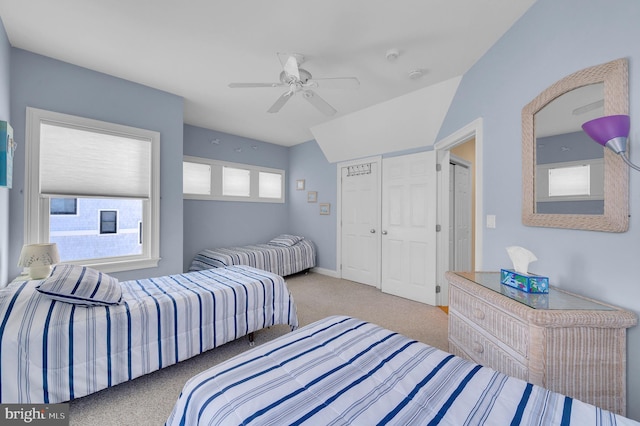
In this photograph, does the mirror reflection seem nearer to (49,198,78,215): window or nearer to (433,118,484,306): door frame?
(433,118,484,306): door frame

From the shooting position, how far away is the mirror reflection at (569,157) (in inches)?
54.2

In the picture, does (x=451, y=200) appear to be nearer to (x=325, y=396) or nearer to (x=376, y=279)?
(x=376, y=279)

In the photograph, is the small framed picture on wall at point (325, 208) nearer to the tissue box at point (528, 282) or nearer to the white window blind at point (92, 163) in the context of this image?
the white window blind at point (92, 163)

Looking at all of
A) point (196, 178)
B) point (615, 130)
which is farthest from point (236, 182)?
point (615, 130)

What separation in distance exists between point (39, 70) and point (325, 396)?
3.72 metres

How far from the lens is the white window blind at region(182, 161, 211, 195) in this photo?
4395 mm

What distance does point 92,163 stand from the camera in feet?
9.32

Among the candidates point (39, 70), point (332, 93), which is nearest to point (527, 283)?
point (332, 93)

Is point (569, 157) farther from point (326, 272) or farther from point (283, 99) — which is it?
point (326, 272)

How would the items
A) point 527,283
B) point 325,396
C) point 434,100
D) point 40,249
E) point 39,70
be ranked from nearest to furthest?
point 325,396 < point 527,283 < point 40,249 < point 39,70 < point 434,100

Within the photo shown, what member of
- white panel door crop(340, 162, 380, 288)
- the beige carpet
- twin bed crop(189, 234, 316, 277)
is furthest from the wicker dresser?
twin bed crop(189, 234, 316, 277)

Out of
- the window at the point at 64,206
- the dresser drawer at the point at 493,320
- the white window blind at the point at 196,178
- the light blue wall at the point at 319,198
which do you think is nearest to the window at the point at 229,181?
the white window blind at the point at 196,178

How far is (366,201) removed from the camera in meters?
4.52

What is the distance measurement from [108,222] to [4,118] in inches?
50.2
